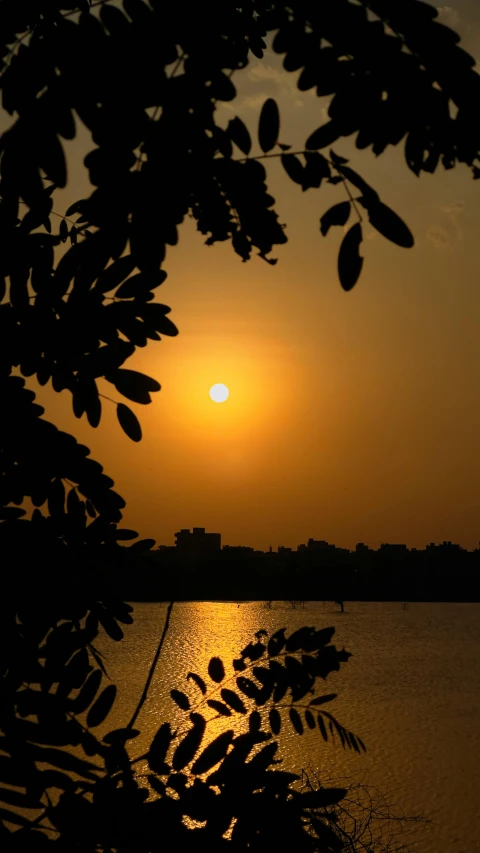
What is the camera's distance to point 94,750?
2.93m

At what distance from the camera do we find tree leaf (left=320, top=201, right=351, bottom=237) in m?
2.16

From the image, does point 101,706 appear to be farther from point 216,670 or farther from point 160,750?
point 216,670

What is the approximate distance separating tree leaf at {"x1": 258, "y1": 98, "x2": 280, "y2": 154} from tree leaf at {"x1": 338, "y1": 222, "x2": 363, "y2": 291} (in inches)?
27.6

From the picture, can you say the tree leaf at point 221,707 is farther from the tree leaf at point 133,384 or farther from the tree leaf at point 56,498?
the tree leaf at point 133,384

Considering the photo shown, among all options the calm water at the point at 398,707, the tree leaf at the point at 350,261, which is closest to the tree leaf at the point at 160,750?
the tree leaf at the point at 350,261

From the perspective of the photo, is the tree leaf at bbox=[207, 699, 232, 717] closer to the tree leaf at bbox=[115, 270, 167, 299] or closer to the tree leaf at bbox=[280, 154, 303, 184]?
the tree leaf at bbox=[115, 270, 167, 299]

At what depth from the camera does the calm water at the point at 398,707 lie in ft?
113

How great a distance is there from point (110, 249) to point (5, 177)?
0.32 m

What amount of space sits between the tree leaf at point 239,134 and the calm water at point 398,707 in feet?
25.3

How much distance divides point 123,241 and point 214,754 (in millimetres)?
1983

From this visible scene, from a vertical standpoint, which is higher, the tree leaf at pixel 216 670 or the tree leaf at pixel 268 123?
the tree leaf at pixel 268 123

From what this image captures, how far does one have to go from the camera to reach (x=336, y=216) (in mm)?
2174

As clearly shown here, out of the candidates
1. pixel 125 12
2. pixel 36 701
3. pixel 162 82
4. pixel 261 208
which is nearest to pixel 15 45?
pixel 125 12

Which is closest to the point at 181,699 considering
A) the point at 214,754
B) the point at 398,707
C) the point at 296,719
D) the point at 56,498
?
the point at 296,719
